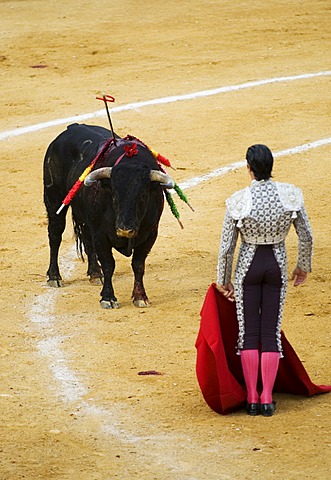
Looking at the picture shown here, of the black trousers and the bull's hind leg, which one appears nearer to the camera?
the black trousers

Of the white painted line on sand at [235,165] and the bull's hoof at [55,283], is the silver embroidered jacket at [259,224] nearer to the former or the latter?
the bull's hoof at [55,283]

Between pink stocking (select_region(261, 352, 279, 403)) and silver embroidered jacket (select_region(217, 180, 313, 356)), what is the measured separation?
0.26ft

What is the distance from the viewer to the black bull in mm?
10156

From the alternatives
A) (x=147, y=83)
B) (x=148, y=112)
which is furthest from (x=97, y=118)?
(x=147, y=83)

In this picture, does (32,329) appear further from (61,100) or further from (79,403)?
(61,100)

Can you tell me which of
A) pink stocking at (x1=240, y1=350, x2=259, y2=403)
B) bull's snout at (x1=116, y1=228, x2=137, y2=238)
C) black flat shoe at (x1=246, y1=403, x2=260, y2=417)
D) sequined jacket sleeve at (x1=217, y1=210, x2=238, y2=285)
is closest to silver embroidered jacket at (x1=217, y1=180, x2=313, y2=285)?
sequined jacket sleeve at (x1=217, y1=210, x2=238, y2=285)

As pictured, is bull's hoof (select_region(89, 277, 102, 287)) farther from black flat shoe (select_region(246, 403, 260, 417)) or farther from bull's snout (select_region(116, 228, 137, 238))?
black flat shoe (select_region(246, 403, 260, 417))

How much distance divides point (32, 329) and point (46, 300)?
95 centimetres

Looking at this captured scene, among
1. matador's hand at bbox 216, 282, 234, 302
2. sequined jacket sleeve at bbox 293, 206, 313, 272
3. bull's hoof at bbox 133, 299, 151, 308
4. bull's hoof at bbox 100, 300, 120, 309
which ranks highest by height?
sequined jacket sleeve at bbox 293, 206, 313, 272

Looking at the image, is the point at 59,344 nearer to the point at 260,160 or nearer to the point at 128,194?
the point at 128,194

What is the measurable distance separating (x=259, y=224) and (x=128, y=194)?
2739mm

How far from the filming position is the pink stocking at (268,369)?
7574 millimetres

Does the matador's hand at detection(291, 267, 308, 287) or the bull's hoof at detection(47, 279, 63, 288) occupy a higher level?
the matador's hand at detection(291, 267, 308, 287)

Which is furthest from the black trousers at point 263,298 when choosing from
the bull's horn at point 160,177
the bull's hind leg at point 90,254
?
the bull's hind leg at point 90,254
